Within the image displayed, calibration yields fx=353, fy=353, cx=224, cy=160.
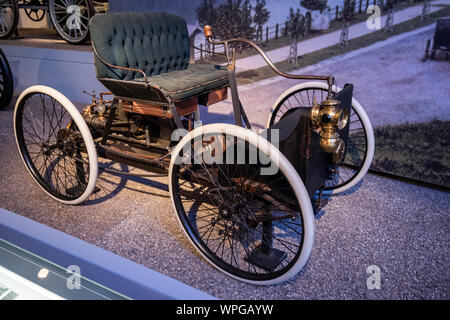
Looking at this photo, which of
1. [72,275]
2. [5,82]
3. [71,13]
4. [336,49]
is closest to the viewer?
[72,275]

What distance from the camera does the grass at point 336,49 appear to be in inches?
102

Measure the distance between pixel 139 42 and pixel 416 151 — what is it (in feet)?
7.65

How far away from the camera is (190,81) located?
8.09 feet

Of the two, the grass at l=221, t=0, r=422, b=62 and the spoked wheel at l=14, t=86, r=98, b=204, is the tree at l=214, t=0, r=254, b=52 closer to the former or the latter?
the grass at l=221, t=0, r=422, b=62

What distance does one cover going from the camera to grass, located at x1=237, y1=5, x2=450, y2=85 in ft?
8.46

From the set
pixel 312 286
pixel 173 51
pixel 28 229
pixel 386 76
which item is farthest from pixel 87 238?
pixel 386 76

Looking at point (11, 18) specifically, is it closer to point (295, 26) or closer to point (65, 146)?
point (65, 146)

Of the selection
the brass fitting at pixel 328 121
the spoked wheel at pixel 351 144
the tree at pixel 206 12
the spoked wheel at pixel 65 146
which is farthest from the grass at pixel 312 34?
the spoked wheel at pixel 65 146

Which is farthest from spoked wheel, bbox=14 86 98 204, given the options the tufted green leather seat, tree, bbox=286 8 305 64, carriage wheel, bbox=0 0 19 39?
carriage wheel, bbox=0 0 19 39

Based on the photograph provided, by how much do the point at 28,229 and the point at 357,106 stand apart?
6.39 ft

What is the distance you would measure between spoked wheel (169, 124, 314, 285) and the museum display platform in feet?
1.79

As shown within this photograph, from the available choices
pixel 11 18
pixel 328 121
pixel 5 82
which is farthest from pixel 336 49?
pixel 11 18

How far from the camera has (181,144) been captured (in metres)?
1.71

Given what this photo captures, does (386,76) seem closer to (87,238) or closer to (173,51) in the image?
(173,51)
